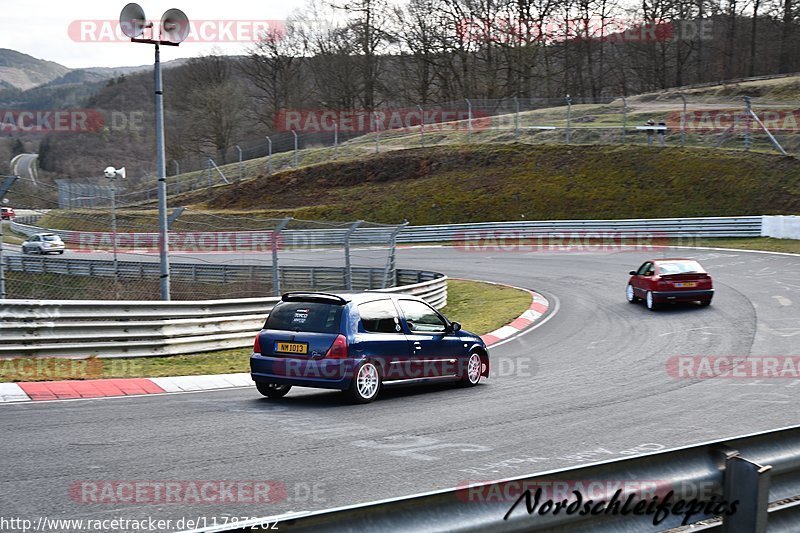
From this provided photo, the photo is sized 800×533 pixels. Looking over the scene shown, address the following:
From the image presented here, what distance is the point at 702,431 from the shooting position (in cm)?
920

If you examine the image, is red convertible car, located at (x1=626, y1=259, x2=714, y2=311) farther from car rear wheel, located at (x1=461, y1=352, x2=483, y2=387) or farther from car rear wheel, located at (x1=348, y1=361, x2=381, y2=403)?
car rear wheel, located at (x1=348, y1=361, x2=381, y2=403)

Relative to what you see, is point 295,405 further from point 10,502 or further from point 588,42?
point 588,42

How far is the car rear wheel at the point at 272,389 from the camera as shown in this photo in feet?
36.6

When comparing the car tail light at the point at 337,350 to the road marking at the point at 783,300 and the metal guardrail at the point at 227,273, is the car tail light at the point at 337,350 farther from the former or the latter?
the road marking at the point at 783,300

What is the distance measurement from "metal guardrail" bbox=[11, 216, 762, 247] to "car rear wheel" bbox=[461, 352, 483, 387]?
18.8 m

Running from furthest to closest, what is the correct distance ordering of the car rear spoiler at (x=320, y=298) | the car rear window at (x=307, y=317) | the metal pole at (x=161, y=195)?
the metal pole at (x=161, y=195)
the car rear spoiler at (x=320, y=298)
the car rear window at (x=307, y=317)

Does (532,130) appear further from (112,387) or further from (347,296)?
(112,387)

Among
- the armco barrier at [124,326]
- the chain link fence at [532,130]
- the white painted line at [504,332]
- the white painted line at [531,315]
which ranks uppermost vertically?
the chain link fence at [532,130]

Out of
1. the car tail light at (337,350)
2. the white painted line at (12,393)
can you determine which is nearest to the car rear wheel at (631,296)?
the car tail light at (337,350)

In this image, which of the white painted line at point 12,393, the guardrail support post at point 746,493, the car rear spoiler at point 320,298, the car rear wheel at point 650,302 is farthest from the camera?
the car rear wheel at point 650,302

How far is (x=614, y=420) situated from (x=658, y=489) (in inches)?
240

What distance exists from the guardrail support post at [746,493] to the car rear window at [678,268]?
58.8 feet

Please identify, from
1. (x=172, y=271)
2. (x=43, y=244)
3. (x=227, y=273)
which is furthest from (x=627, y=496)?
(x=172, y=271)

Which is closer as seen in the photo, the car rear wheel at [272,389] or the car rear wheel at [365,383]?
the car rear wheel at [365,383]
